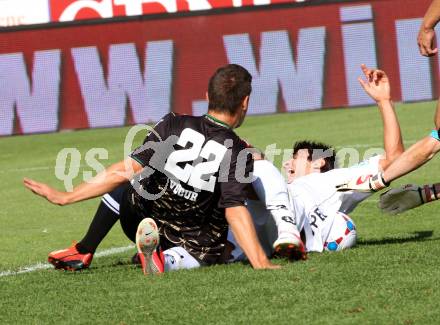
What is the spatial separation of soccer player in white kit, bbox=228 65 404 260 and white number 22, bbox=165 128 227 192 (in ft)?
1.36

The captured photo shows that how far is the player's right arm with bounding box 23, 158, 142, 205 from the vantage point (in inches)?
294

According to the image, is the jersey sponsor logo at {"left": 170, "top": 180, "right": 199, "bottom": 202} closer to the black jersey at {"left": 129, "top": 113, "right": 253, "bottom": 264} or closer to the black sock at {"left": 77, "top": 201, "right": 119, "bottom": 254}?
the black jersey at {"left": 129, "top": 113, "right": 253, "bottom": 264}

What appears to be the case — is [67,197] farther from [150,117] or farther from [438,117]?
[150,117]

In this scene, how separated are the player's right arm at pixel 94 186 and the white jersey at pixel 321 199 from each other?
52.0 inches

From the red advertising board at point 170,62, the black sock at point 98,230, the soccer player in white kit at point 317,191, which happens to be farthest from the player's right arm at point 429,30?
the red advertising board at point 170,62

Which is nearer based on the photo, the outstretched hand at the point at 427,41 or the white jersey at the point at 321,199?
the outstretched hand at the point at 427,41

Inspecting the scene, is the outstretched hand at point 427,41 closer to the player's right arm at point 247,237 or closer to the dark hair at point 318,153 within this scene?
the dark hair at point 318,153

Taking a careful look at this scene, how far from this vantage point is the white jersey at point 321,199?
8.32 m

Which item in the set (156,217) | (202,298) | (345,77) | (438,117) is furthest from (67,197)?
Answer: (345,77)

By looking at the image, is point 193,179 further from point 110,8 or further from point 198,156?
point 110,8

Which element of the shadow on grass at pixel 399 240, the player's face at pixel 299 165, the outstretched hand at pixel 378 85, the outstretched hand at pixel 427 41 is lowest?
the shadow on grass at pixel 399 240

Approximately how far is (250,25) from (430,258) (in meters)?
17.5

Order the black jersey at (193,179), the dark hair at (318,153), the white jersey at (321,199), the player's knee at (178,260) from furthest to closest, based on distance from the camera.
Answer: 1. the dark hair at (318,153)
2. the white jersey at (321,199)
3. the player's knee at (178,260)
4. the black jersey at (193,179)

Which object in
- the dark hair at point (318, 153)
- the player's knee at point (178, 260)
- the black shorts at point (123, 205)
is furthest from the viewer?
the dark hair at point (318, 153)
